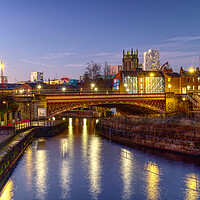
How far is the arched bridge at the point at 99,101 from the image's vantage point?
182 feet

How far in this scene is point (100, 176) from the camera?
27.6m

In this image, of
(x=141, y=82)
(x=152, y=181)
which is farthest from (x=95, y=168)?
(x=141, y=82)

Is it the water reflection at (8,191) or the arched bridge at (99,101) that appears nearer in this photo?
the water reflection at (8,191)

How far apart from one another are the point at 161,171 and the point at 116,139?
1869 centimetres

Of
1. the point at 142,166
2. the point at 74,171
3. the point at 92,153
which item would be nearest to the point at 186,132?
Result: the point at 142,166

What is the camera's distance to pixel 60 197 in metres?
22.5

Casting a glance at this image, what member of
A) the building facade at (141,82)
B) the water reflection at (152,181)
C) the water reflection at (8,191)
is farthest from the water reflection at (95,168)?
the building facade at (141,82)

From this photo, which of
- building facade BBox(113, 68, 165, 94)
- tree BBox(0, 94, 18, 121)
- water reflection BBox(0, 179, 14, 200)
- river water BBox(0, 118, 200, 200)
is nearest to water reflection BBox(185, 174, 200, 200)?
river water BBox(0, 118, 200, 200)

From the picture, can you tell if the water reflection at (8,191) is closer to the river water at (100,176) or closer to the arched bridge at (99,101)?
the river water at (100,176)

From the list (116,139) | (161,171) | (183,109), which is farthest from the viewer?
(183,109)

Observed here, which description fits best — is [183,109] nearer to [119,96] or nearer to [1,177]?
[119,96]

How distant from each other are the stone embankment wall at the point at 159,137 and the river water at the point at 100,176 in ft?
5.80

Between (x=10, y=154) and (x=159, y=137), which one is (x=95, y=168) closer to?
(x=10, y=154)

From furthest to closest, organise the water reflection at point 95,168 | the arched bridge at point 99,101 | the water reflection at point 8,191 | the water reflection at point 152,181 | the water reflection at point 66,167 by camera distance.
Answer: the arched bridge at point 99,101, the water reflection at point 95,168, the water reflection at point 66,167, the water reflection at point 152,181, the water reflection at point 8,191
